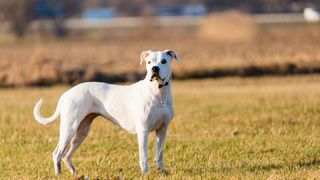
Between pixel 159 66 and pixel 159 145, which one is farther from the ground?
pixel 159 66

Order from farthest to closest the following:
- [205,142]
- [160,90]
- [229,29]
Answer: [229,29] < [205,142] < [160,90]

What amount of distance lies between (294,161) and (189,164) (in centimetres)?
155

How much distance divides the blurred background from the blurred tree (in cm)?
9

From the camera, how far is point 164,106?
Answer: 12.1 m

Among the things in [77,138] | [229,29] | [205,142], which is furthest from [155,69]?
[229,29]

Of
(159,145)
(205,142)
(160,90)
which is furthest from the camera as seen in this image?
(205,142)

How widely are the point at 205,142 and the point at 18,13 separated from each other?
67566 millimetres

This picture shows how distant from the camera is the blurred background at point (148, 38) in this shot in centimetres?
3622

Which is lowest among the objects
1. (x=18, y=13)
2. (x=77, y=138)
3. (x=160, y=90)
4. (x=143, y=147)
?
(x=18, y=13)

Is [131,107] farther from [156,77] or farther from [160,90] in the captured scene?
[156,77]

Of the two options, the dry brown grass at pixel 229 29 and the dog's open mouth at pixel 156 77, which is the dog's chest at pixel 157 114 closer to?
the dog's open mouth at pixel 156 77

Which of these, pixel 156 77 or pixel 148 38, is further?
pixel 148 38

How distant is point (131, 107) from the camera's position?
12312mm

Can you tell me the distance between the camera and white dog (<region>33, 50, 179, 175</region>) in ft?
39.4
